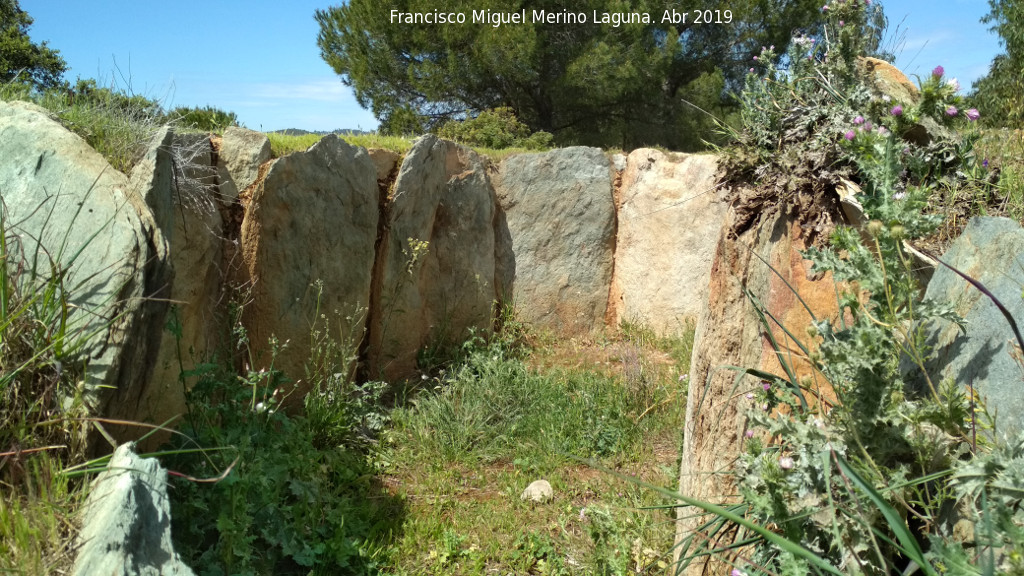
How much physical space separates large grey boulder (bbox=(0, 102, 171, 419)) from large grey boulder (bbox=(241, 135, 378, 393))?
1.78 metres

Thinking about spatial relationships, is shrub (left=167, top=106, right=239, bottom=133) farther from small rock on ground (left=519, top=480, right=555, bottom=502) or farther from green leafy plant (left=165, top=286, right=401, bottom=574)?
small rock on ground (left=519, top=480, right=555, bottom=502)

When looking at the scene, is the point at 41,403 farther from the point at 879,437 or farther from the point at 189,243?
the point at 879,437

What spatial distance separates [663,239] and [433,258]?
2.24 meters

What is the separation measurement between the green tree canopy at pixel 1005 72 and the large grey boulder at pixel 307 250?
1154 centimetres

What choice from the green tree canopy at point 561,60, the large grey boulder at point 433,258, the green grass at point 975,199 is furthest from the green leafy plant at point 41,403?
the green tree canopy at point 561,60

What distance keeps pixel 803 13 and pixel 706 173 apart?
7.18m

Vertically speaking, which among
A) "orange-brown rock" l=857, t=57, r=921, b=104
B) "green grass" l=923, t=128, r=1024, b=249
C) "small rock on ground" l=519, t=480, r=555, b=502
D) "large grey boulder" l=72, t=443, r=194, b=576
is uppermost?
"orange-brown rock" l=857, t=57, r=921, b=104

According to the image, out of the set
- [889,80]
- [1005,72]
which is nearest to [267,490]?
[889,80]

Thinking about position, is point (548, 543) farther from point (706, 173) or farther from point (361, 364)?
point (706, 173)

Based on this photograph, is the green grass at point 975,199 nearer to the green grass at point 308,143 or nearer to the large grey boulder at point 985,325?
the large grey boulder at point 985,325

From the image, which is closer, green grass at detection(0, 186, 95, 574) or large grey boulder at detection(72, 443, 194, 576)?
large grey boulder at detection(72, 443, 194, 576)

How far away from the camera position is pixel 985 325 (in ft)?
5.72

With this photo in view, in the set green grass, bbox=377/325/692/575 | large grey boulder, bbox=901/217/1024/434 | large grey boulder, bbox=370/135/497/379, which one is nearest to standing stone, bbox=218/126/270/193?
large grey boulder, bbox=370/135/497/379

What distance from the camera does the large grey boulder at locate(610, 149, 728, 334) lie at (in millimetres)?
6898
